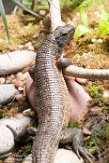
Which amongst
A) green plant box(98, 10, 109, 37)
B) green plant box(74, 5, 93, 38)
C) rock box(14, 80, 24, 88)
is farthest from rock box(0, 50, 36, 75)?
green plant box(98, 10, 109, 37)

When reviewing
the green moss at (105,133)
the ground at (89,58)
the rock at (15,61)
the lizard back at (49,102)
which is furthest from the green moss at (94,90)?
the rock at (15,61)

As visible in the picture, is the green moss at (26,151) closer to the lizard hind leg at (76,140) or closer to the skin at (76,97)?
the lizard hind leg at (76,140)

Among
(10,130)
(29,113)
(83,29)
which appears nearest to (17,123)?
(10,130)

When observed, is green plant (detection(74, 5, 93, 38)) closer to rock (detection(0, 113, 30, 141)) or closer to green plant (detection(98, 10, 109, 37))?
green plant (detection(98, 10, 109, 37))

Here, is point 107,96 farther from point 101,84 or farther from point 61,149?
point 61,149

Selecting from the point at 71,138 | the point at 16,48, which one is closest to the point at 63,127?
the point at 71,138

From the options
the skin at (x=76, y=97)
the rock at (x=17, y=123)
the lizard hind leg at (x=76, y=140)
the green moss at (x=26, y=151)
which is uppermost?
the skin at (x=76, y=97)

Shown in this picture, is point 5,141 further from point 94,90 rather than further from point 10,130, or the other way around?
point 94,90
